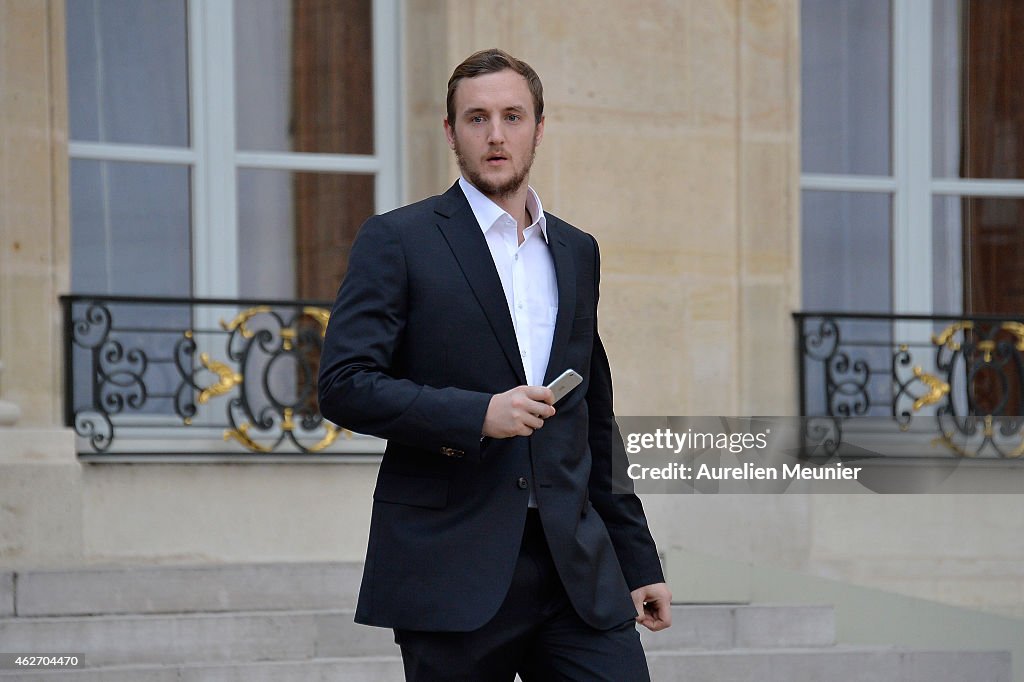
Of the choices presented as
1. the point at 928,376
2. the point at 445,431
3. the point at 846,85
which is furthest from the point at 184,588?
the point at 846,85

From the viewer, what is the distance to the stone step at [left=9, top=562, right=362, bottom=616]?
5551 mm

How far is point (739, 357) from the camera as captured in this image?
24.2 ft

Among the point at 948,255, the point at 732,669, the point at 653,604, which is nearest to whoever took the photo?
the point at 653,604

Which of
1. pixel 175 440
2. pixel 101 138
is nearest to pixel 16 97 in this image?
pixel 101 138

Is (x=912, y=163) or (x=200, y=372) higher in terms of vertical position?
(x=912, y=163)

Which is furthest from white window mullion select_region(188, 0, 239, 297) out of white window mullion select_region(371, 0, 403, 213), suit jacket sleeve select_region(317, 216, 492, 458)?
suit jacket sleeve select_region(317, 216, 492, 458)

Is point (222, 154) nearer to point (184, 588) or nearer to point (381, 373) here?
point (184, 588)

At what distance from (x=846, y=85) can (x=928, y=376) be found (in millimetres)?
1518

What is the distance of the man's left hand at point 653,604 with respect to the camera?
2904 millimetres

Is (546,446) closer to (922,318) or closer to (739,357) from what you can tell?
(739,357)

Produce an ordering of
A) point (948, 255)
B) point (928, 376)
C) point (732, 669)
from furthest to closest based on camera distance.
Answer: point (948, 255) → point (928, 376) → point (732, 669)

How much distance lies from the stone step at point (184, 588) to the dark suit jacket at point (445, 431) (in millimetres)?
3172

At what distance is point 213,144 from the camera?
7.12m

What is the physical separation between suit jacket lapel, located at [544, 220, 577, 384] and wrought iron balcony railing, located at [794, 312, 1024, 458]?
4.88m
